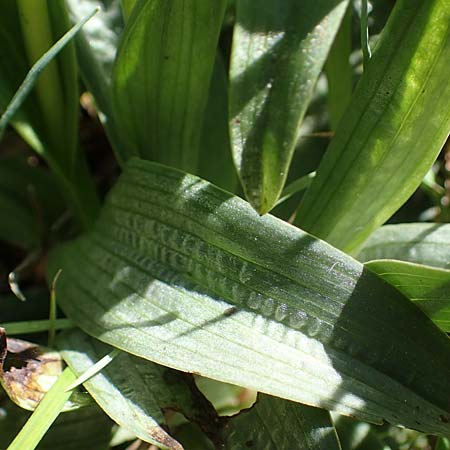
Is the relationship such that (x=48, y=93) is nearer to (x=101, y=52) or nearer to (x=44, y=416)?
(x=101, y=52)

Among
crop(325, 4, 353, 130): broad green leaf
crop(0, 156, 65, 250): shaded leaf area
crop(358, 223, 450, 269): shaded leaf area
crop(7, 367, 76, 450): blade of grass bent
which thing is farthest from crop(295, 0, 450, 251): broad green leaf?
crop(0, 156, 65, 250): shaded leaf area

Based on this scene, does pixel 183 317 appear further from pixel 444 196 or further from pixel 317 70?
pixel 444 196

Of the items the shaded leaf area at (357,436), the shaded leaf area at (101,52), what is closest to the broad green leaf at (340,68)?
the shaded leaf area at (101,52)

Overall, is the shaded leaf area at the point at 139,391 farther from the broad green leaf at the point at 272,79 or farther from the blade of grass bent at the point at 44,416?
the broad green leaf at the point at 272,79

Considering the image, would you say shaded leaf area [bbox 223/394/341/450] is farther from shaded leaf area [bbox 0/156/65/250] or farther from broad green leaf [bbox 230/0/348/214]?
shaded leaf area [bbox 0/156/65/250]

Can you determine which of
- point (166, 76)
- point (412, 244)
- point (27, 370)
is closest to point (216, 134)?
point (166, 76)

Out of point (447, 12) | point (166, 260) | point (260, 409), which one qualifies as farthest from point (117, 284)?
point (447, 12)
